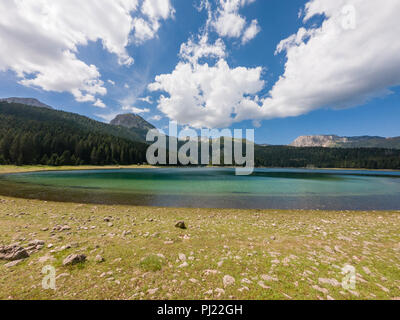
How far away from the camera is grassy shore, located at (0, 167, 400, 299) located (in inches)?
159

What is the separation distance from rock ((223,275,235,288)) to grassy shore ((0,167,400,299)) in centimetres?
3

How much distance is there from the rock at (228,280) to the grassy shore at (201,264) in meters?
0.03

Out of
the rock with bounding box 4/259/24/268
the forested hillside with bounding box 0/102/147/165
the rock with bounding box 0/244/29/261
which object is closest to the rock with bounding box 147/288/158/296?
the rock with bounding box 4/259/24/268

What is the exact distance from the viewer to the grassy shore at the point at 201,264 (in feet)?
13.3

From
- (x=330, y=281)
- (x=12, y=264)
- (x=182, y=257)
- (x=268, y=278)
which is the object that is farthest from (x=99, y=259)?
(x=330, y=281)

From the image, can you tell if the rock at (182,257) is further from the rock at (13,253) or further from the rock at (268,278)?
the rock at (13,253)

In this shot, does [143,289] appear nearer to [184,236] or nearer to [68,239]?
[184,236]

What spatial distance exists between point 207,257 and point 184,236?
2.51 metres

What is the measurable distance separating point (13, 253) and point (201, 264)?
662 cm

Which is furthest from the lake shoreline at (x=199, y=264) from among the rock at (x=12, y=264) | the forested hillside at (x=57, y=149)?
the forested hillside at (x=57, y=149)

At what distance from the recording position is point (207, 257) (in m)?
6.06

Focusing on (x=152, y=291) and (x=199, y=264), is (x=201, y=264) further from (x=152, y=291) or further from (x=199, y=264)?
(x=152, y=291)

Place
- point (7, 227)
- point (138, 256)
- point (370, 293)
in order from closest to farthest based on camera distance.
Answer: point (370, 293) < point (138, 256) < point (7, 227)
